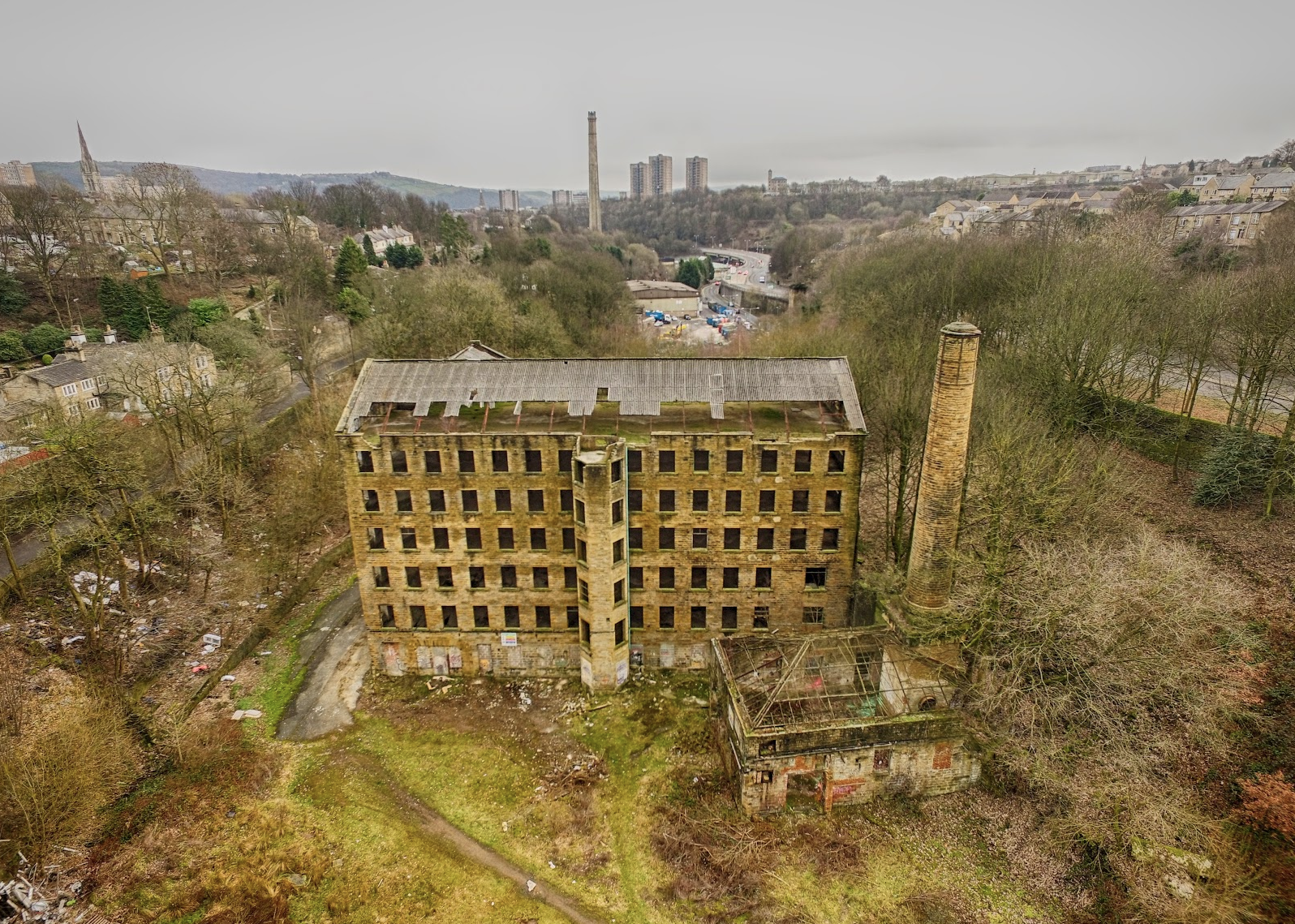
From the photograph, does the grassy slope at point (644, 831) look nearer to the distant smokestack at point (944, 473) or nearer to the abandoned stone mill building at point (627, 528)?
the abandoned stone mill building at point (627, 528)

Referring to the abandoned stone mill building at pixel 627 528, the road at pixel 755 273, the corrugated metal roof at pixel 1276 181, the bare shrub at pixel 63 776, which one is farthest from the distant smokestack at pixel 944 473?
the corrugated metal roof at pixel 1276 181

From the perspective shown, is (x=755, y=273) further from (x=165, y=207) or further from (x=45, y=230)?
(x=45, y=230)

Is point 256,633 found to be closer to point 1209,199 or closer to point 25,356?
point 25,356

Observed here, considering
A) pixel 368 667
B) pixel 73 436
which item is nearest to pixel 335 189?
pixel 73 436

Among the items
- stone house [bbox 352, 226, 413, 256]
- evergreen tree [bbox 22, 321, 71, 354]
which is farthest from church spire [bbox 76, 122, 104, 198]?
evergreen tree [bbox 22, 321, 71, 354]

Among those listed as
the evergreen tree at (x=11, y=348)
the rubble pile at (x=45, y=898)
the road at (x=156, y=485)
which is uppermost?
the evergreen tree at (x=11, y=348)

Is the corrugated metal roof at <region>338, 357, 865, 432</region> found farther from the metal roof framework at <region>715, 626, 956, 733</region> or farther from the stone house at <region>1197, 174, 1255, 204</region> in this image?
the stone house at <region>1197, 174, 1255, 204</region>

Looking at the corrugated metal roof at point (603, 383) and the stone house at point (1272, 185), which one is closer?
the corrugated metal roof at point (603, 383)
